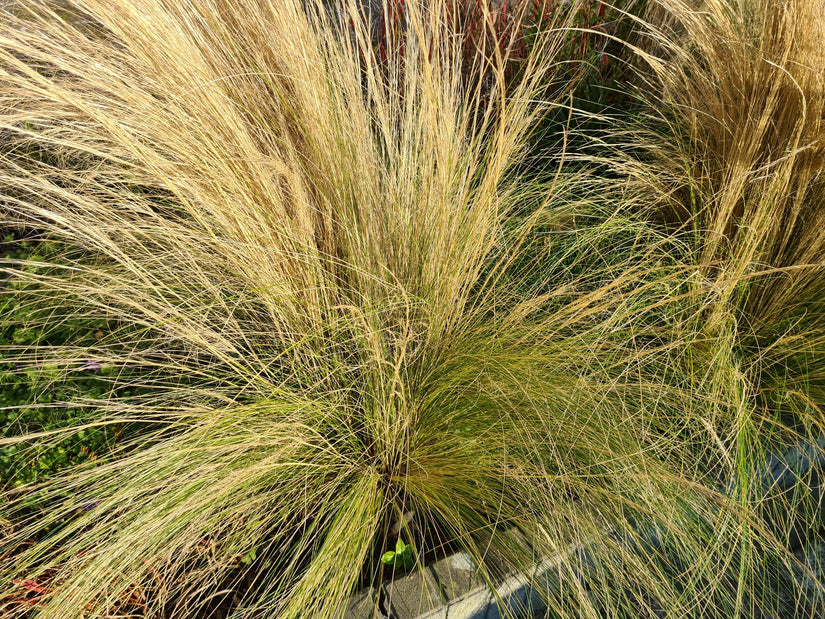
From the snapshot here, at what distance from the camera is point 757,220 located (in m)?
1.78

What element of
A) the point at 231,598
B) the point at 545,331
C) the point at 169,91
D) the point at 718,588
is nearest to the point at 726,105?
the point at 545,331

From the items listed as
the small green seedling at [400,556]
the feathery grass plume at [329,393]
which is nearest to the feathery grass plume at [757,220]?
the feathery grass plume at [329,393]

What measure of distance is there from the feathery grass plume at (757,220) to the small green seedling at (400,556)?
0.88 metres

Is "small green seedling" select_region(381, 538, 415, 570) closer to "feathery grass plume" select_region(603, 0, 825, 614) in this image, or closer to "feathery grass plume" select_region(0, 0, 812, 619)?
"feathery grass plume" select_region(0, 0, 812, 619)

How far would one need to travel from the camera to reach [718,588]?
63.9 inches

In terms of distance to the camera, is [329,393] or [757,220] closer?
[329,393]

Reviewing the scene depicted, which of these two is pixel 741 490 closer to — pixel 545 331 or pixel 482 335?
pixel 545 331

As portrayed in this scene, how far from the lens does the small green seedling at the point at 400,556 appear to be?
1.55 metres

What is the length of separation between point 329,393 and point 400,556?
0.50 meters

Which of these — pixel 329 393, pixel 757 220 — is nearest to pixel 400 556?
pixel 329 393

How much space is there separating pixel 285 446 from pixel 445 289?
23.9 inches

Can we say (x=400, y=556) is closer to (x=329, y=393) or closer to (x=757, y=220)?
(x=329, y=393)

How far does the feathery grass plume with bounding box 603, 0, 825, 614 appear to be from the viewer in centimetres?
170

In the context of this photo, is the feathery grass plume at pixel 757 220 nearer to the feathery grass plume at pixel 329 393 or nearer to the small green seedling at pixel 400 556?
the feathery grass plume at pixel 329 393
